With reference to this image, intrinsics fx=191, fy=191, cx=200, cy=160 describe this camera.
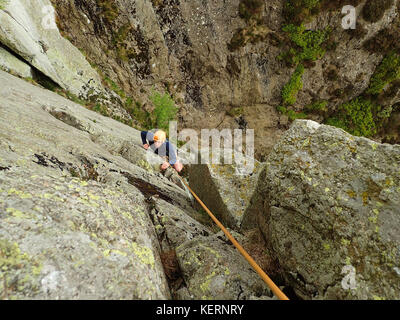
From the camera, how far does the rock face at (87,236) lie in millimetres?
2021

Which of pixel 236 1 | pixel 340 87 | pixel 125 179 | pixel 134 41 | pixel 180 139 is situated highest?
pixel 236 1

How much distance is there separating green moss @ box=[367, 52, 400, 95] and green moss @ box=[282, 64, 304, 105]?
7824 mm

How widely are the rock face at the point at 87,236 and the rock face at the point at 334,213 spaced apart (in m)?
0.97

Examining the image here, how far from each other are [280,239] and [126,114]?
17.6m

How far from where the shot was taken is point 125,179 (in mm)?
4918

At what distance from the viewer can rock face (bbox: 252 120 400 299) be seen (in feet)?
8.26

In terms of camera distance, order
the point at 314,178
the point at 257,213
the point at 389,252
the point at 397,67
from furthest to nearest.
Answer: the point at 397,67, the point at 257,213, the point at 314,178, the point at 389,252

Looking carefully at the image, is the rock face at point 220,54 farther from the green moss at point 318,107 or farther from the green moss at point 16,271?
the green moss at point 16,271

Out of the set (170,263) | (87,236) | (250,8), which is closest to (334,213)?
(170,263)

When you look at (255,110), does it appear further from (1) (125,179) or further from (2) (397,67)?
(1) (125,179)

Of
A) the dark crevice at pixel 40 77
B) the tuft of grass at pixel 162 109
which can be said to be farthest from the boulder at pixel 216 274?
the tuft of grass at pixel 162 109

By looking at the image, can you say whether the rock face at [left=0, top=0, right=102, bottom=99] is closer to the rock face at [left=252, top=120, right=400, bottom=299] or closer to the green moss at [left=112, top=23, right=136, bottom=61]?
the green moss at [left=112, top=23, right=136, bottom=61]

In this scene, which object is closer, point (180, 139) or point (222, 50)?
point (222, 50)
